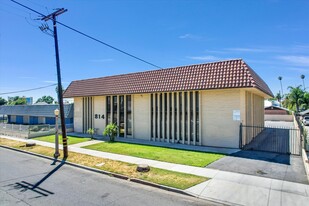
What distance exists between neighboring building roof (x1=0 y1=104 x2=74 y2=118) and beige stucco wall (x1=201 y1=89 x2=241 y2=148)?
18.4 meters

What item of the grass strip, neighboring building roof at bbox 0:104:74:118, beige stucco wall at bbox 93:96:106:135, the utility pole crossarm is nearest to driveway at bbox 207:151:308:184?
the grass strip

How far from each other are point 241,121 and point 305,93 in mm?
56776

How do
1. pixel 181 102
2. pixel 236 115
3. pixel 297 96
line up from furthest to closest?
pixel 297 96
pixel 181 102
pixel 236 115

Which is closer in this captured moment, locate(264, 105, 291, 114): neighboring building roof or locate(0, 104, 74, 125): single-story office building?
locate(0, 104, 74, 125): single-story office building

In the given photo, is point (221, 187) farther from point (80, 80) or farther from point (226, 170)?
point (80, 80)

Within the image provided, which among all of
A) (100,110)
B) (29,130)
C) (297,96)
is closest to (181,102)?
(100,110)

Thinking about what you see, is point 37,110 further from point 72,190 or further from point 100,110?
point 72,190

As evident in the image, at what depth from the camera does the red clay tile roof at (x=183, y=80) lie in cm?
1349

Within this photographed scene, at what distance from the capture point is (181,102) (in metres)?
16.2

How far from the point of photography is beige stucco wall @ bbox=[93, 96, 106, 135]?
21017 millimetres

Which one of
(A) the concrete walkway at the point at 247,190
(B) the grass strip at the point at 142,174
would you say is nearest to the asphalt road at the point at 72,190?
(B) the grass strip at the point at 142,174

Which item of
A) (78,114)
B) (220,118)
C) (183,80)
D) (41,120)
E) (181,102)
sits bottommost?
(41,120)

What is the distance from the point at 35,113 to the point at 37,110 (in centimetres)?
57

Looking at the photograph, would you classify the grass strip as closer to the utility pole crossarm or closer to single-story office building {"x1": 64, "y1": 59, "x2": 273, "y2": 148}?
single-story office building {"x1": 64, "y1": 59, "x2": 273, "y2": 148}
